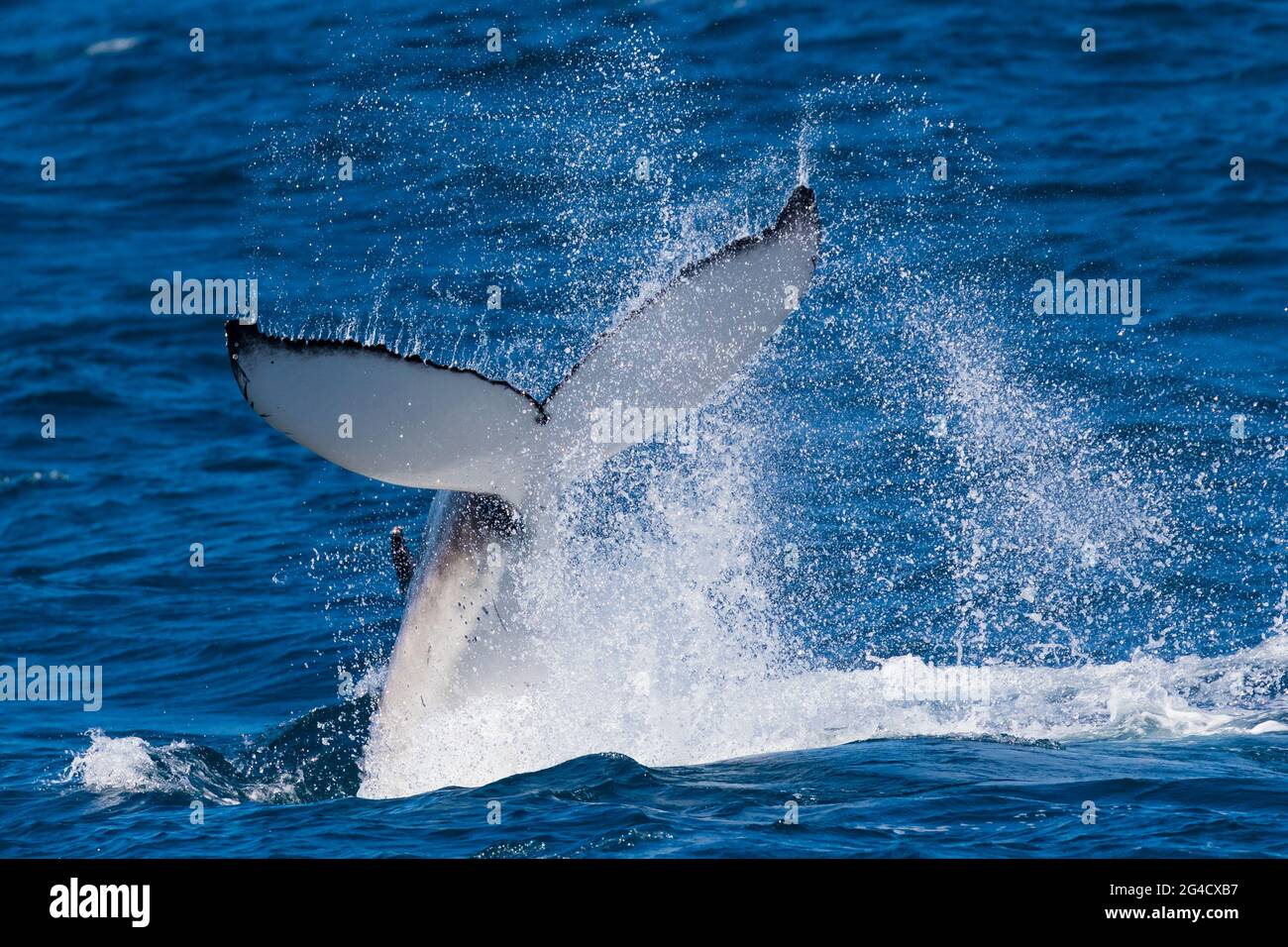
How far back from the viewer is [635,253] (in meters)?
20.4

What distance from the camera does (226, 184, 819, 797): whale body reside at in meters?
8.39

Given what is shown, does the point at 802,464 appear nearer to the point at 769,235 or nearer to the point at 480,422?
the point at 769,235

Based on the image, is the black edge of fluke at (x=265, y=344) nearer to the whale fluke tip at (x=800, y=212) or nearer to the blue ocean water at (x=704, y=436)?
the blue ocean water at (x=704, y=436)

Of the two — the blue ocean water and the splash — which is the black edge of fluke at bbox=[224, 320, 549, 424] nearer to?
the splash

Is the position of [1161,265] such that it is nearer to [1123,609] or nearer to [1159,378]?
[1159,378]

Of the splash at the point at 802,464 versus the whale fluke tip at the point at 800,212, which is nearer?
the whale fluke tip at the point at 800,212

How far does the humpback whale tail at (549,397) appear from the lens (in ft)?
27.6

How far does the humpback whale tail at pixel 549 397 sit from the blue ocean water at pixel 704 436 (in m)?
0.66

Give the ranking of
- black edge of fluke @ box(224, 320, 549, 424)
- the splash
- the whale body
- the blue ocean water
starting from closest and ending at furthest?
1. black edge of fluke @ box(224, 320, 549, 424)
2. the whale body
3. the blue ocean water
4. the splash

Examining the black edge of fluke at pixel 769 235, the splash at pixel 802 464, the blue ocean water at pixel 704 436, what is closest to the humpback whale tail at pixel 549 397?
the black edge of fluke at pixel 769 235

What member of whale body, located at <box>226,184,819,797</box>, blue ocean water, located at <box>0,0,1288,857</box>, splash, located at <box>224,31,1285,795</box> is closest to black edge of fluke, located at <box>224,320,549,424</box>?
whale body, located at <box>226,184,819,797</box>

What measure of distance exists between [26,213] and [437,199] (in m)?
7.99

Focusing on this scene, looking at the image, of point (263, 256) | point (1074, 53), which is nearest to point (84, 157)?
point (263, 256)

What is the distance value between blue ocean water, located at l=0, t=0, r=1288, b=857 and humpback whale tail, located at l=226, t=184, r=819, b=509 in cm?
66
